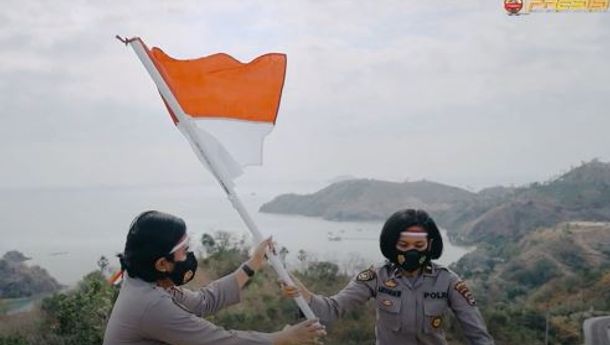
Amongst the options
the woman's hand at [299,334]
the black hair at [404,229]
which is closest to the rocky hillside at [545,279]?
the black hair at [404,229]

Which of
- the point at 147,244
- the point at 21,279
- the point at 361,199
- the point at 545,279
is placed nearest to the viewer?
the point at 147,244

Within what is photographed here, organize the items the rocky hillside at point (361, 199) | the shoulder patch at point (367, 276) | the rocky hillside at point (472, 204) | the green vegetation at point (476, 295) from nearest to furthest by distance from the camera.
A: 1. the shoulder patch at point (367, 276)
2. the green vegetation at point (476, 295)
3. the rocky hillside at point (361, 199)
4. the rocky hillside at point (472, 204)

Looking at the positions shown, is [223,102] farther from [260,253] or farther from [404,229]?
[404,229]

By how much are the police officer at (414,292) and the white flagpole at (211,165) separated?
10 centimetres

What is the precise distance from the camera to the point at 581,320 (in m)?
20.1

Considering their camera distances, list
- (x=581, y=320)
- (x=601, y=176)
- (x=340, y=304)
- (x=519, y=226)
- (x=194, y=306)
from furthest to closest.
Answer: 1. (x=601, y=176)
2. (x=519, y=226)
3. (x=581, y=320)
4. (x=340, y=304)
5. (x=194, y=306)

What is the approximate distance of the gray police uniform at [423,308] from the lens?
384cm

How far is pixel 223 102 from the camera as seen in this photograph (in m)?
4.21

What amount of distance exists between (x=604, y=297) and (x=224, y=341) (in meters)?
25.3

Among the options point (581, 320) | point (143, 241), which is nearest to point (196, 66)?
point (143, 241)

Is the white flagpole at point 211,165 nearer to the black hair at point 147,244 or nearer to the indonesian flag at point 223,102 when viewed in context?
the indonesian flag at point 223,102

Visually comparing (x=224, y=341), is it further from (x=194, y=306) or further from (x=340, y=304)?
(x=340, y=304)

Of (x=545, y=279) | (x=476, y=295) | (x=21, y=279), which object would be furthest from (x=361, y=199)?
(x=21, y=279)

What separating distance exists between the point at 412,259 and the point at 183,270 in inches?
54.2
